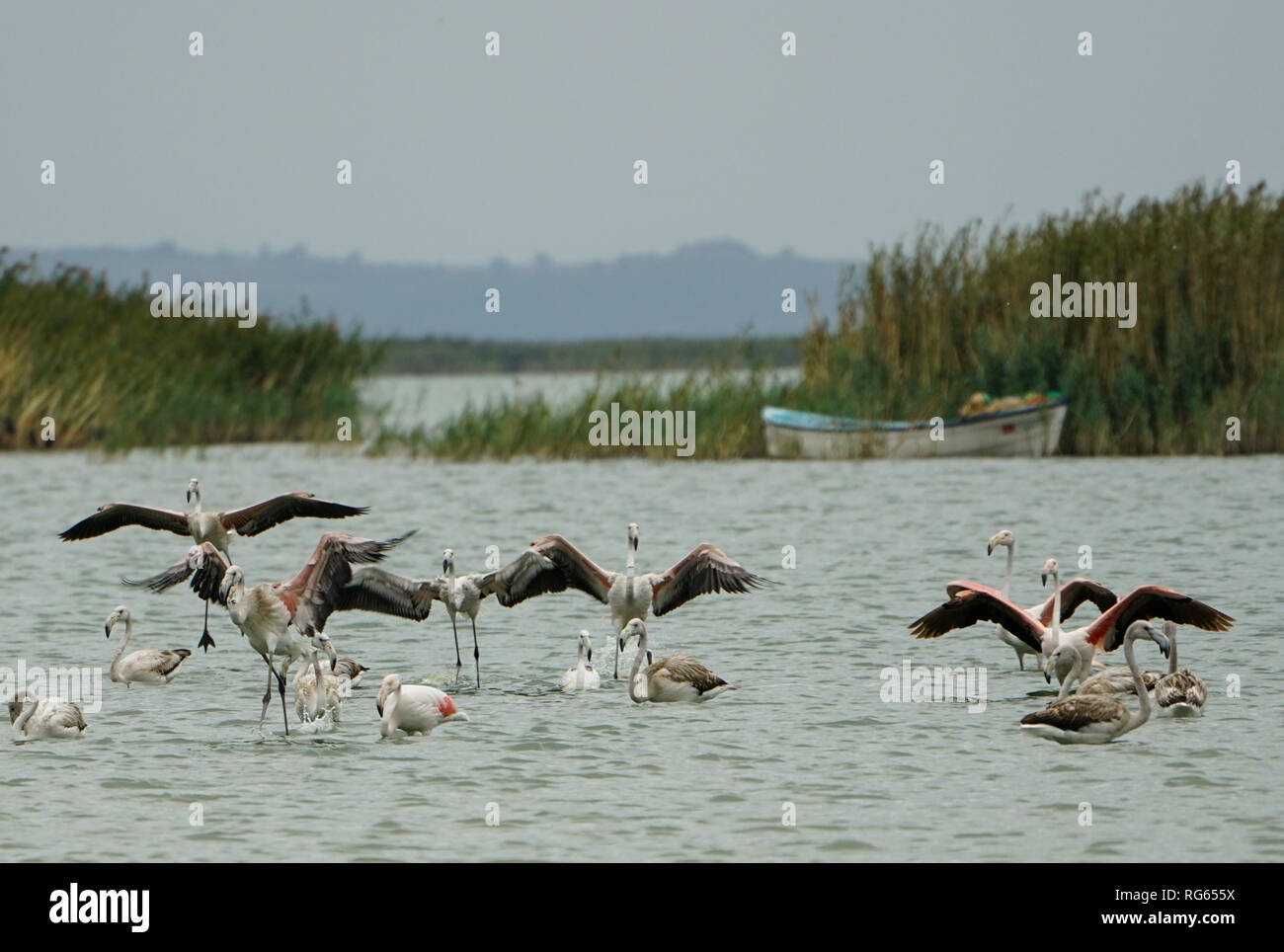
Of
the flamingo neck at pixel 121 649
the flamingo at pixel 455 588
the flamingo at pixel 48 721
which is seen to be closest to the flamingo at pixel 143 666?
the flamingo neck at pixel 121 649

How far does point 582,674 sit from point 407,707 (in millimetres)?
1685

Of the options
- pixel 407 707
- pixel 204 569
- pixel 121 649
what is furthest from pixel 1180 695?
pixel 121 649

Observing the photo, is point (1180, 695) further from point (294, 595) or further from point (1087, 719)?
point (294, 595)

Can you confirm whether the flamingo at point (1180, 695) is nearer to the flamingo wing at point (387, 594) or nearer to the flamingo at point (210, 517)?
the flamingo wing at point (387, 594)

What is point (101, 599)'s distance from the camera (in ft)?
53.8

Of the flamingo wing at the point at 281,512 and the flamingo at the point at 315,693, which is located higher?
the flamingo wing at the point at 281,512

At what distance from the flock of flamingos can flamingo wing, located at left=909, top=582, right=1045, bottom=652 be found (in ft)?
0.04

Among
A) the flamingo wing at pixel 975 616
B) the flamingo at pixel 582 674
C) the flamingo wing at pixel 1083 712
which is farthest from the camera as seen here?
the flamingo at pixel 582 674

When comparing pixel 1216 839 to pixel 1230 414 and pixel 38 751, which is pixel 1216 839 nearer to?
pixel 38 751

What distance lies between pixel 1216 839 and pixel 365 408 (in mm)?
25074

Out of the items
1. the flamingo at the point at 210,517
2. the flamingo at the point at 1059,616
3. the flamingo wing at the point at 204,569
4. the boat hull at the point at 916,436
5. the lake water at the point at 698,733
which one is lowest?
the lake water at the point at 698,733

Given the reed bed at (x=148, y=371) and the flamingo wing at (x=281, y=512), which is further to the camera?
the reed bed at (x=148, y=371)

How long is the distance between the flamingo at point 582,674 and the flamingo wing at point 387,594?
3.44ft

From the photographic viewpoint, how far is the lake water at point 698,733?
28.0ft
